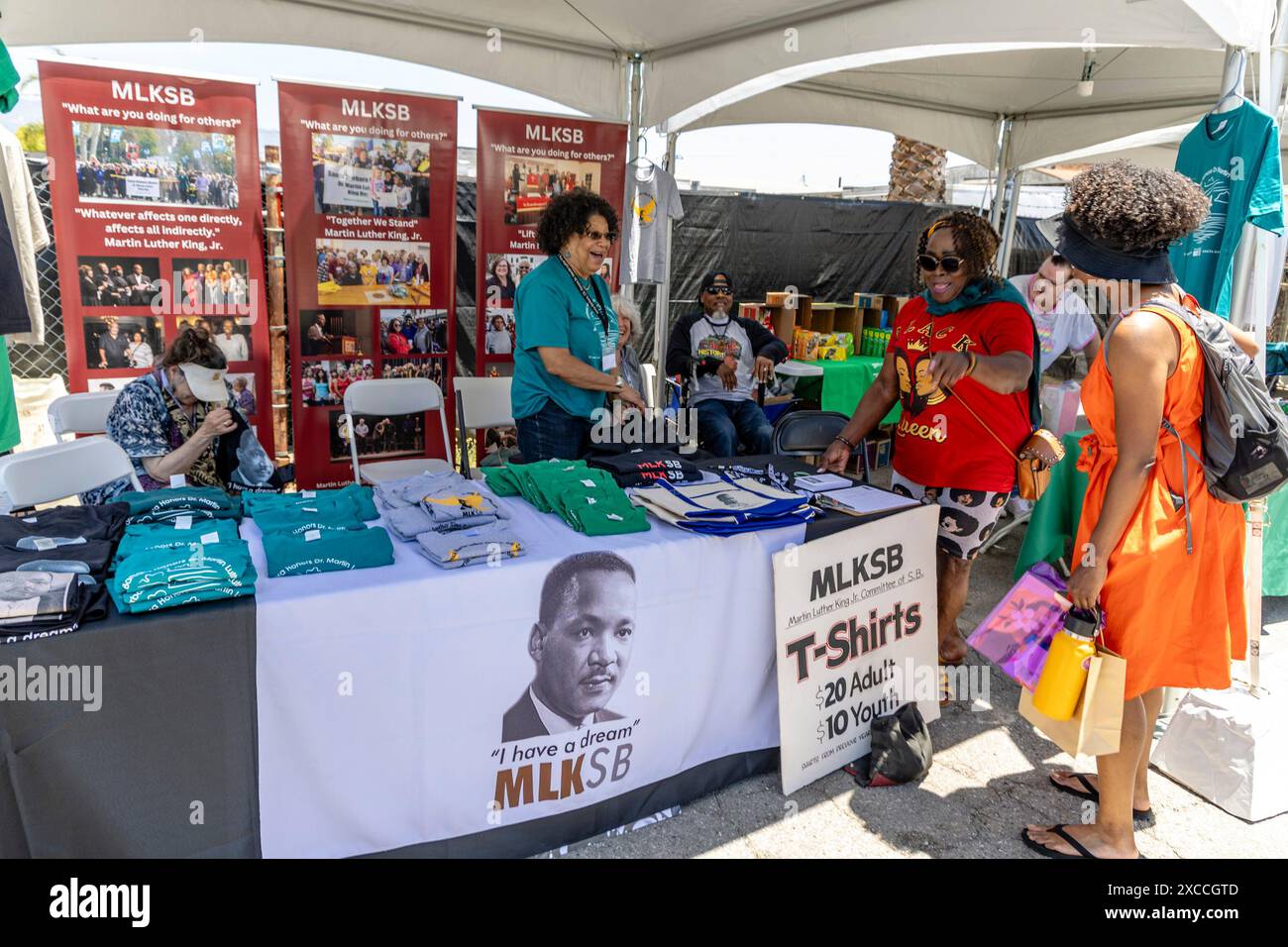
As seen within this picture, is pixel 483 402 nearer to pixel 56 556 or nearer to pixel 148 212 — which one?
pixel 148 212

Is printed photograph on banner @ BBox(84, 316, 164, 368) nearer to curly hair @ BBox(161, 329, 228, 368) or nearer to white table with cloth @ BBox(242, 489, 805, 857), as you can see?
curly hair @ BBox(161, 329, 228, 368)

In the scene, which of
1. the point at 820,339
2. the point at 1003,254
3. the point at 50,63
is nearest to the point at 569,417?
the point at 50,63

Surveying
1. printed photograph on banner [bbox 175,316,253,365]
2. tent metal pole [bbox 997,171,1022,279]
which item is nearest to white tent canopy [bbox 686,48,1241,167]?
tent metal pole [bbox 997,171,1022,279]

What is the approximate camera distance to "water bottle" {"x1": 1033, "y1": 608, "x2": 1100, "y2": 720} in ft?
6.46

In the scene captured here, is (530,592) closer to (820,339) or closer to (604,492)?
(604,492)

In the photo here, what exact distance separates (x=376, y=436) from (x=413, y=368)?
0.47m

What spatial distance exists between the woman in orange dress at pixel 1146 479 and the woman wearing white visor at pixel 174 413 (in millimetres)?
2675

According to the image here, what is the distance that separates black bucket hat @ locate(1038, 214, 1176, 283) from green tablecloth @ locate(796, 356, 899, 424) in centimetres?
428

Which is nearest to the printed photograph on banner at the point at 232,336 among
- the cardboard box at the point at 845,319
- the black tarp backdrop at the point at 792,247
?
the black tarp backdrop at the point at 792,247

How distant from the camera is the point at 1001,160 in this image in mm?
7195

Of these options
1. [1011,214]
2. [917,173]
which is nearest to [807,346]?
[1011,214]

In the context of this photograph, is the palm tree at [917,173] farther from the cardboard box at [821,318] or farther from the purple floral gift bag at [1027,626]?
the purple floral gift bag at [1027,626]

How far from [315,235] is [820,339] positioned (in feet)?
12.3

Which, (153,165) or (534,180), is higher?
(534,180)
